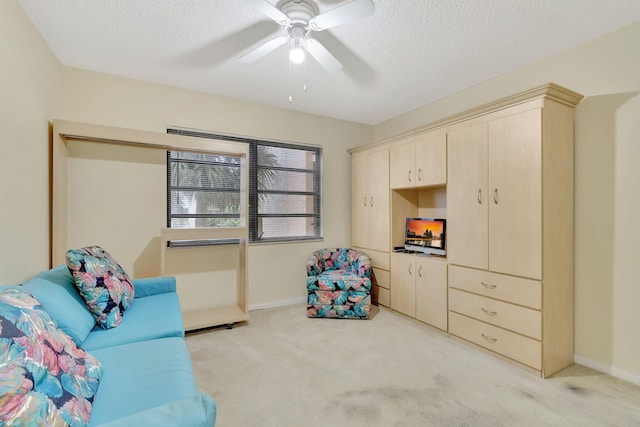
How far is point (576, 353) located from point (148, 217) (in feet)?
13.5

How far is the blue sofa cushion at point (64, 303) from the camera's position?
150 cm

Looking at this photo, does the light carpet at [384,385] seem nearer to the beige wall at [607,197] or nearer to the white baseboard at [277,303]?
the beige wall at [607,197]

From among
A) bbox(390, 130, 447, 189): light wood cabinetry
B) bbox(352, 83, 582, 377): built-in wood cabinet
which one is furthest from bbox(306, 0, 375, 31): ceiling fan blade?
bbox(390, 130, 447, 189): light wood cabinetry

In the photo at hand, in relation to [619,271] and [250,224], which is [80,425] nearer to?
[250,224]

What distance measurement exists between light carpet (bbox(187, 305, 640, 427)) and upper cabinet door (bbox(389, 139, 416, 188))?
1664 mm

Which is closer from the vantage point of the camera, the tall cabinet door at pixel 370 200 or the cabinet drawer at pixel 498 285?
A: the cabinet drawer at pixel 498 285

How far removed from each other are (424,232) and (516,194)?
3.72 ft

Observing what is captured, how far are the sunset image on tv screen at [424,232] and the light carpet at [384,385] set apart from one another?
37.9 inches

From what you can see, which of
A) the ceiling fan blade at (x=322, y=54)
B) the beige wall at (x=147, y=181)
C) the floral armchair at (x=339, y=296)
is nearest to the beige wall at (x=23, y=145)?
the beige wall at (x=147, y=181)

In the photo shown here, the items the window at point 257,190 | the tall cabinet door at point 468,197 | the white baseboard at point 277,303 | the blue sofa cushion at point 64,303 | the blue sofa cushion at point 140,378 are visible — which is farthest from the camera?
the white baseboard at point 277,303

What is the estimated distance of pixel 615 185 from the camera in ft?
7.39

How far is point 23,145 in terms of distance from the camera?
6.48 ft

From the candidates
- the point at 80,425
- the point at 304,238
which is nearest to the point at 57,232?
the point at 80,425

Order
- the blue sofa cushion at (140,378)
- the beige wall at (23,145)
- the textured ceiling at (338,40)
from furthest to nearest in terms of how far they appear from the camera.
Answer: the textured ceiling at (338,40), the beige wall at (23,145), the blue sofa cushion at (140,378)
